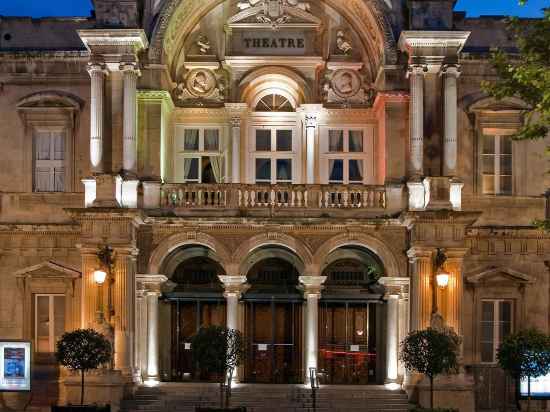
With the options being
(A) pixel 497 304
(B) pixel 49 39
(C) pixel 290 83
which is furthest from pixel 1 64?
(A) pixel 497 304

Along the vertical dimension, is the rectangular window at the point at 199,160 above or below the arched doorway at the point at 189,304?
above

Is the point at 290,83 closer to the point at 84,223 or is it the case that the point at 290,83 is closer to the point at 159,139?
the point at 159,139

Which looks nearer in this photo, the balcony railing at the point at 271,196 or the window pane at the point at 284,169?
the balcony railing at the point at 271,196

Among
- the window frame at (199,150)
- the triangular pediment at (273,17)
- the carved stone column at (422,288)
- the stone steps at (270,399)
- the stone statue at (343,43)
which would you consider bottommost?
the stone steps at (270,399)

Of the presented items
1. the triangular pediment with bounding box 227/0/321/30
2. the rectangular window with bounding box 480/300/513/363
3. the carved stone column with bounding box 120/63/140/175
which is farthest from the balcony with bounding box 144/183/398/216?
the triangular pediment with bounding box 227/0/321/30

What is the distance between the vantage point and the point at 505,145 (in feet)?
113

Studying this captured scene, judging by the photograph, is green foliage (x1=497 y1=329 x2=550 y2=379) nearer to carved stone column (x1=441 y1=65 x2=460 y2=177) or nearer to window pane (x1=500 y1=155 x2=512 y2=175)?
carved stone column (x1=441 y1=65 x2=460 y2=177)

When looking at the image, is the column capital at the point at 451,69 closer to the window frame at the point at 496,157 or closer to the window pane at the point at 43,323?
the window frame at the point at 496,157

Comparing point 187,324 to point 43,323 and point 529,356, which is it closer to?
point 43,323

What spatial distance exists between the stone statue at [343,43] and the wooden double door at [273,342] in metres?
8.02

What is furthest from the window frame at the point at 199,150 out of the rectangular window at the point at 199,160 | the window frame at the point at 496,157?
the window frame at the point at 496,157

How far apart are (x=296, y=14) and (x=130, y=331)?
11246mm

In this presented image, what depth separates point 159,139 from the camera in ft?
109

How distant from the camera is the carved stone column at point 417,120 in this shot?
3219cm
